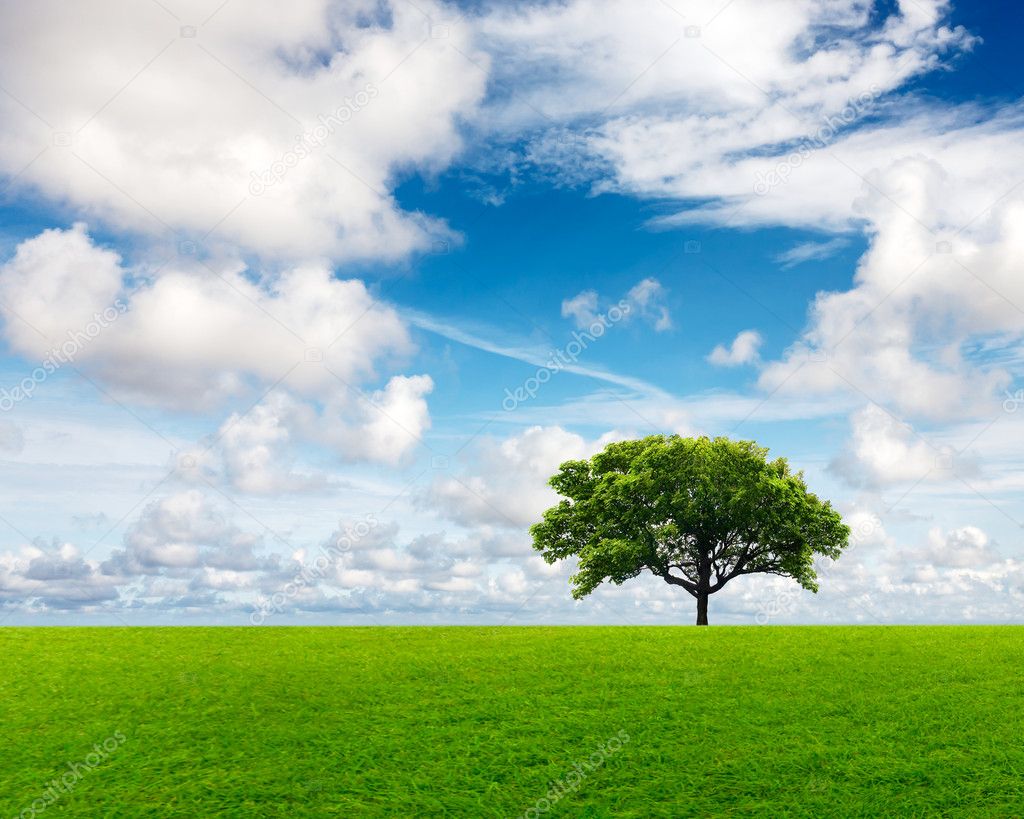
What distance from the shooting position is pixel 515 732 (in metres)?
13.0

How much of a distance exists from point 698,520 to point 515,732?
29.2 m

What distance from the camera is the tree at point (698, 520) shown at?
40312 millimetres

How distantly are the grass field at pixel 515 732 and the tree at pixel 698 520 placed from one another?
19.3 metres

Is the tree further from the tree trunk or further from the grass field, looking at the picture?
the grass field

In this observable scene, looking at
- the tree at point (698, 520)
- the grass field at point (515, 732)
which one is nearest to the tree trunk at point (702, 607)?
the tree at point (698, 520)

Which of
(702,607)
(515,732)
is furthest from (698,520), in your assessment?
(515,732)

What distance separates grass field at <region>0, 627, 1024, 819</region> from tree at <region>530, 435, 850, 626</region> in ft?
63.4

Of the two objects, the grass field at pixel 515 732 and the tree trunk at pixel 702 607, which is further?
the tree trunk at pixel 702 607

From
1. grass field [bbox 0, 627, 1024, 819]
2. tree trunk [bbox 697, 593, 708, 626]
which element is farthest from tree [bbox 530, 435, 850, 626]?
grass field [bbox 0, 627, 1024, 819]

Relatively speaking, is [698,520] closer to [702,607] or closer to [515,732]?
[702,607]

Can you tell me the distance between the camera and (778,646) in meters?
21.7

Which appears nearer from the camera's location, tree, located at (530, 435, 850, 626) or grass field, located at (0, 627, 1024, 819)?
grass field, located at (0, 627, 1024, 819)

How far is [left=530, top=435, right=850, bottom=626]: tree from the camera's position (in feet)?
132

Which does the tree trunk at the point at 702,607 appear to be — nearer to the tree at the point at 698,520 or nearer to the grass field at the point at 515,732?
the tree at the point at 698,520
